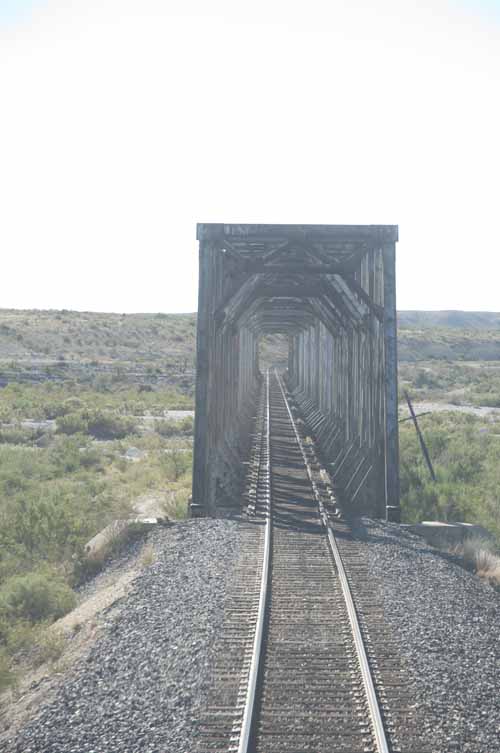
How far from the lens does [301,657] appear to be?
6750 mm

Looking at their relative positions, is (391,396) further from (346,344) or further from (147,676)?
(147,676)

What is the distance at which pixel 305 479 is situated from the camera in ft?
54.2

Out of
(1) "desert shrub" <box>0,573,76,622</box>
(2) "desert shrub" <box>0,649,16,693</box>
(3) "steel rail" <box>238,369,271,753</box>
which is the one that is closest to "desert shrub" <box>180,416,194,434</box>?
(3) "steel rail" <box>238,369,271,753</box>

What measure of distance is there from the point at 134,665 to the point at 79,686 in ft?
1.77

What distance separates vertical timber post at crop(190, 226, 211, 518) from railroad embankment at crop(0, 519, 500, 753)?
2.41 m

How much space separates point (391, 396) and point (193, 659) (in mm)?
7180

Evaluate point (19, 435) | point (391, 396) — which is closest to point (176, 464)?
point (391, 396)

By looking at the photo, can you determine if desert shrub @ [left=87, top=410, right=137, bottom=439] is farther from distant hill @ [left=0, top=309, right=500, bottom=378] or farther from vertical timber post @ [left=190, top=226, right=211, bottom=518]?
distant hill @ [left=0, top=309, right=500, bottom=378]

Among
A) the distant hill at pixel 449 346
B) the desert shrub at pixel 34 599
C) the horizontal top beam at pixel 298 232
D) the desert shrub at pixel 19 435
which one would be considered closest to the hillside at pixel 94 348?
the desert shrub at pixel 19 435

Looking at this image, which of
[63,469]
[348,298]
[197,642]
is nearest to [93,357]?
[63,469]

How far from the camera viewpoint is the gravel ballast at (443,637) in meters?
5.51

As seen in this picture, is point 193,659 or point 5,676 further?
point 5,676

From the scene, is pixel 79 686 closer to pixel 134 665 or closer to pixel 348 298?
pixel 134 665

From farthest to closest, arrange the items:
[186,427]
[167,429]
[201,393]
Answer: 1. [186,427]
2. [167,429]
3. [201,393]
